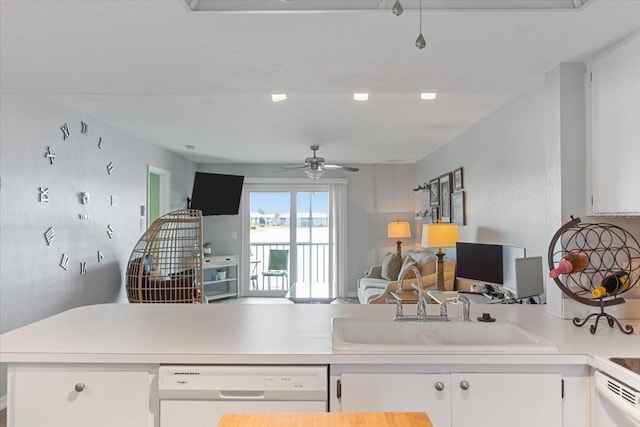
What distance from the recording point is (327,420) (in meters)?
1.05

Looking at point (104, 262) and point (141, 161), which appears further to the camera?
point (141, 161)

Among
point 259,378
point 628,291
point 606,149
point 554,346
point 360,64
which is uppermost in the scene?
point 360,64

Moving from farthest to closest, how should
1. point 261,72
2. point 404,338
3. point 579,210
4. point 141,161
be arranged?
point 141,161
point 261,72
point 579,210
point 404,338

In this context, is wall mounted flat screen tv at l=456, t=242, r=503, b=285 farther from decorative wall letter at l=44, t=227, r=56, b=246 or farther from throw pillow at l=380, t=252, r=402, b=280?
decorative wall letter at l=44, t=227, r=56, b=246

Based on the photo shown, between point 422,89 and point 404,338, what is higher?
point 422,89

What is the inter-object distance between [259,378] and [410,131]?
3885 mm

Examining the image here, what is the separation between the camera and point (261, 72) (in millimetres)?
2141

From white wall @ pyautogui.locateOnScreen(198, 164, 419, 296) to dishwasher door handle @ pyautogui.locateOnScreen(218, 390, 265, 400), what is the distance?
5.92 meters

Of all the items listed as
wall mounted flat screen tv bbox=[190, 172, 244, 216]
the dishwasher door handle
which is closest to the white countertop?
the dishwasher door handle

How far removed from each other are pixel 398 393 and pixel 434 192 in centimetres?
459

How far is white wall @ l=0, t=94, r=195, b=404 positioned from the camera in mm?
3061

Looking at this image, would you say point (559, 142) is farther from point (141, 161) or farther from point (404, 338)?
point (141, 161)

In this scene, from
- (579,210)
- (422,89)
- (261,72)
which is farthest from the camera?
(422,89)

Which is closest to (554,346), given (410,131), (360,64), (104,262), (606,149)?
(606,149)
